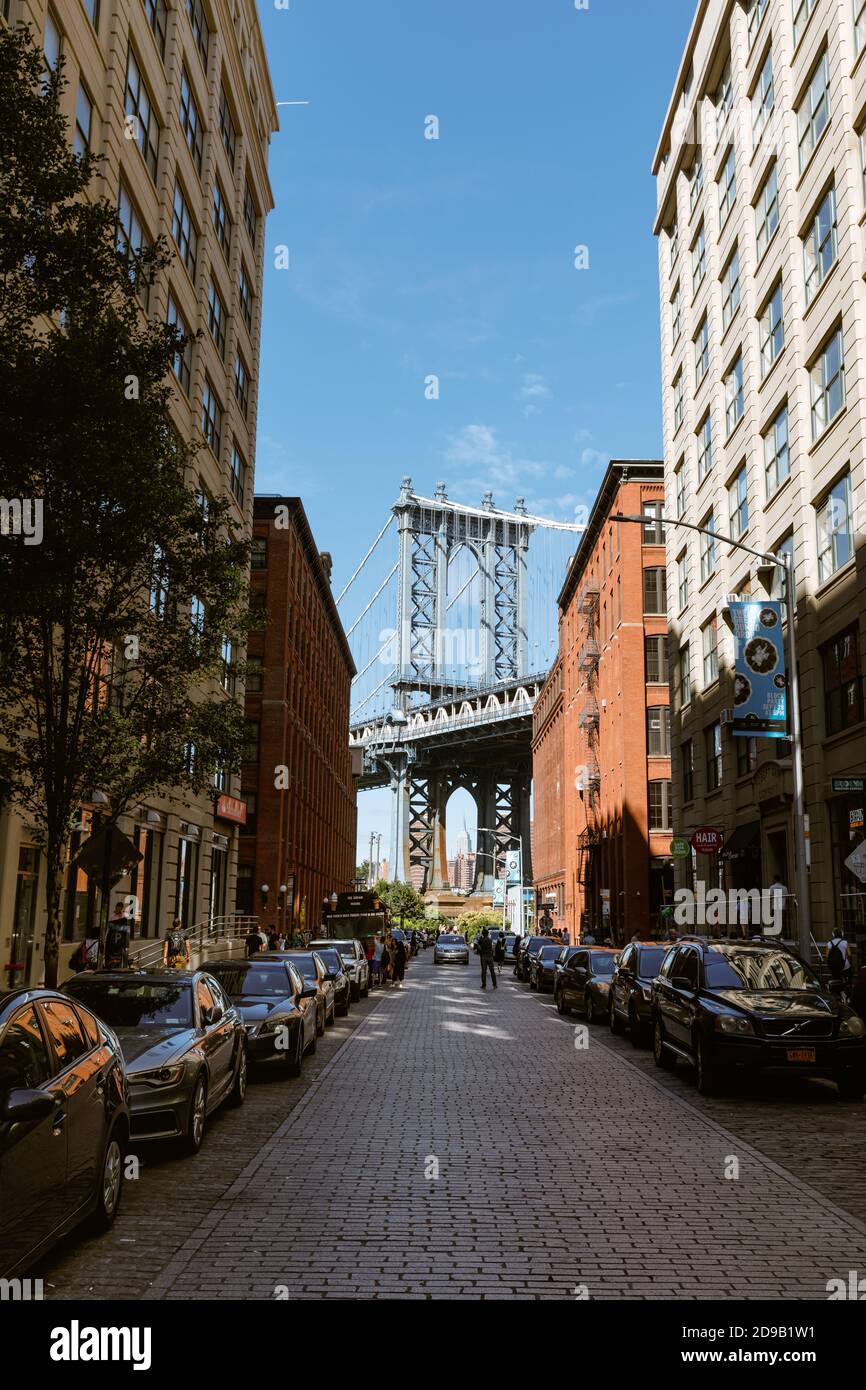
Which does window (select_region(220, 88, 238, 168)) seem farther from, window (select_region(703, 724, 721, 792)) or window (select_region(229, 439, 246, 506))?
window (select_region(703, 724, 721, 792))

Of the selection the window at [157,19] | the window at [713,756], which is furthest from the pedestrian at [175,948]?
the window at [157,19]

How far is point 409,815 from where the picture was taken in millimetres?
138250

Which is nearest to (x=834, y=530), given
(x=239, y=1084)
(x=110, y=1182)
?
(x=239, y=1084)

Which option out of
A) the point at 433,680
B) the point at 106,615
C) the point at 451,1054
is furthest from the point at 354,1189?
the point at 433,680

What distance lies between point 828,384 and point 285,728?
3317cm

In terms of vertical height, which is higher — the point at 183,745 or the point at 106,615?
the point at 106,615

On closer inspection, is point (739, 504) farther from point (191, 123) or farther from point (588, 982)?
point (191, 123)

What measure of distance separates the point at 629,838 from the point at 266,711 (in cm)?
1732

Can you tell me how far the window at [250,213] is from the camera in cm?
4112

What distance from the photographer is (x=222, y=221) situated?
37.3 m

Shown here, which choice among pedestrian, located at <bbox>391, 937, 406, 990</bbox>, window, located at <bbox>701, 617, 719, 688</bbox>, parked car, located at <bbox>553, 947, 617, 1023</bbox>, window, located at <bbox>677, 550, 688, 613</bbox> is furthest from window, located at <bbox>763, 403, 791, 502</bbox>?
pedestrian, located at <bbox>391, 937, 406, 990</bbox>

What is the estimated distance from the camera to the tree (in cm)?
1175

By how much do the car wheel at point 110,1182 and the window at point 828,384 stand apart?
21040 mm
